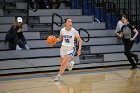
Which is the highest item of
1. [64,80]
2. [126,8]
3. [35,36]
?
[126,8]

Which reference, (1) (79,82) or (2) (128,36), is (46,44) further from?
(1) (79,82)

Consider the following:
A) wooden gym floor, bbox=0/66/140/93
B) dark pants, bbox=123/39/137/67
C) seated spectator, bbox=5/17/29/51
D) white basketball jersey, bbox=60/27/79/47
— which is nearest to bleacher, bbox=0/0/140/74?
seated spectator, bbox=5/17/29/51

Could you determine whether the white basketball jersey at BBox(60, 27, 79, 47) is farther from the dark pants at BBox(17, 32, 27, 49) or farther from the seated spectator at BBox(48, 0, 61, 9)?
the seated spectator at BBox(48, 0, 61, 9)

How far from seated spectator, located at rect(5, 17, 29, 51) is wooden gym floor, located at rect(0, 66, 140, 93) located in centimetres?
118

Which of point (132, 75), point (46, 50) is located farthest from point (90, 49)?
point (132, 75)

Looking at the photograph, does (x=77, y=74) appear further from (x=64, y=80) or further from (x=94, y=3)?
(x=94, y=3)

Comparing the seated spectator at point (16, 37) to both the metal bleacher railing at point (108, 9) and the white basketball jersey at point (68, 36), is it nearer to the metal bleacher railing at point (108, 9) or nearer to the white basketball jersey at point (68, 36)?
the white basketball jersey at point (68, 36)

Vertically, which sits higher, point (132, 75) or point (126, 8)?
point (126, 8)

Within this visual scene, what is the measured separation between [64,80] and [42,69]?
2.01 meters

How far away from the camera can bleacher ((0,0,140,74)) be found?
447 inches

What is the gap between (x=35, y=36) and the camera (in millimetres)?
12617

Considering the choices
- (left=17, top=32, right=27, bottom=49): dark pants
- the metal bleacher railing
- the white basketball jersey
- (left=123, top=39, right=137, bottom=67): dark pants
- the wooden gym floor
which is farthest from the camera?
the metal bleacher railing

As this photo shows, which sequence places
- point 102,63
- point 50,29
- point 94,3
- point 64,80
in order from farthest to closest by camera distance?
point 94,3 < point 50,29 < point 102,63 < point 64,80

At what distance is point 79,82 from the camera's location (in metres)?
9.29
